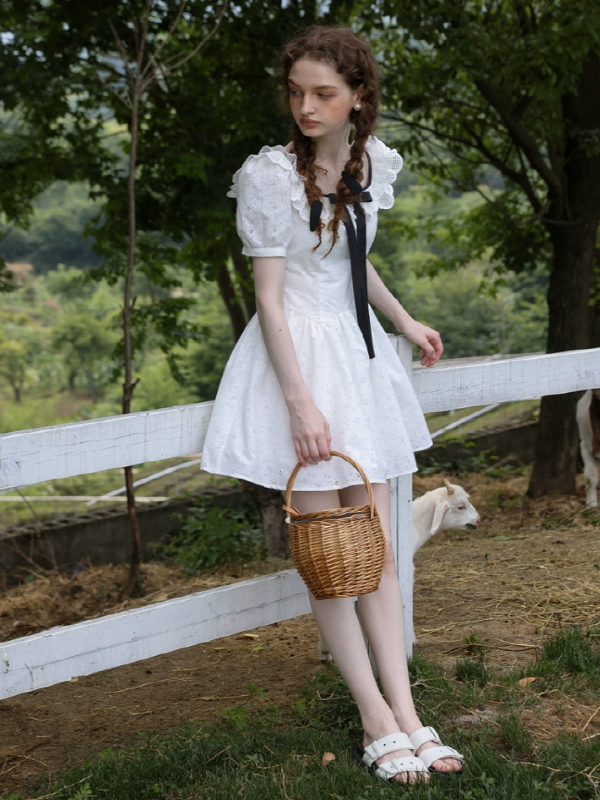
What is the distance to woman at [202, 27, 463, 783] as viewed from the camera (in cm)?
237

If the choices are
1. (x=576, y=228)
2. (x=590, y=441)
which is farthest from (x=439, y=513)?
(x=576, y=228)

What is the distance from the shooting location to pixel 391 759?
7.47ft

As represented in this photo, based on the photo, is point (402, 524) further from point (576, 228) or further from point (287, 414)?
point (576, 228)

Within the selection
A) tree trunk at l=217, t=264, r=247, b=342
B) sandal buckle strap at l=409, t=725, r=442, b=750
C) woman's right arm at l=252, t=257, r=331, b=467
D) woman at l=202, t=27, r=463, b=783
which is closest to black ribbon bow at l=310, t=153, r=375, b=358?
woman at l=202, t=27, r=463, b=783

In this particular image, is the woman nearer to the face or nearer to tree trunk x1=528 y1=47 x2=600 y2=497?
the face

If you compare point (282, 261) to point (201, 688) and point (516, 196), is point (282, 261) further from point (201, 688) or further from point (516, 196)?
point (516, 196)

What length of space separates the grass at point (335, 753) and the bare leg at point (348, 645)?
0.55 ft

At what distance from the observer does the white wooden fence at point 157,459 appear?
2217 mm

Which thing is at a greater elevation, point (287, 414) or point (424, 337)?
point (424, 337)

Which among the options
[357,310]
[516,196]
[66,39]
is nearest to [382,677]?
[357,310]

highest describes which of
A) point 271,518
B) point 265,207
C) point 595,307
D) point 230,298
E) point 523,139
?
point 523,139

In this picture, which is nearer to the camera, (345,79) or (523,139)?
(345,79)

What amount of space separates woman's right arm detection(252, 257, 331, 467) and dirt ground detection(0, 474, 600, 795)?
1.01m

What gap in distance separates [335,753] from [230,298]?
6.12 meters
